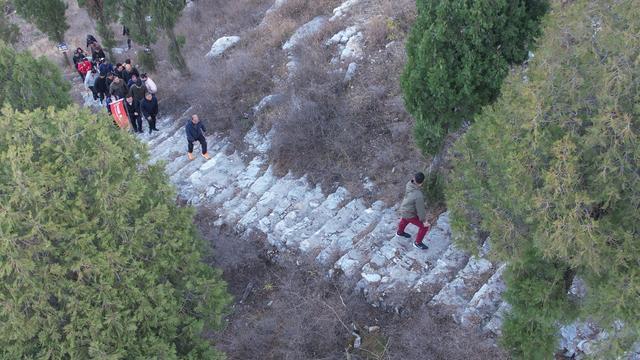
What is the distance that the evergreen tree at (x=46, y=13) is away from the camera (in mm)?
18406

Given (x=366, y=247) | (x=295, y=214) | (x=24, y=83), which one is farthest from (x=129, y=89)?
(x=366, y=247)

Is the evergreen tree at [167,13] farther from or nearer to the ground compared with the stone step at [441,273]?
farther from the ground

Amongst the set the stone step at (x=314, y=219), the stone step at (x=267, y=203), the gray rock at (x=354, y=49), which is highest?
the gray rock at (x=354, y=49)

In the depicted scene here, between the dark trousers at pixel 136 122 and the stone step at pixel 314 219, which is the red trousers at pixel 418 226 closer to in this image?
the stone step at pixel 314 219

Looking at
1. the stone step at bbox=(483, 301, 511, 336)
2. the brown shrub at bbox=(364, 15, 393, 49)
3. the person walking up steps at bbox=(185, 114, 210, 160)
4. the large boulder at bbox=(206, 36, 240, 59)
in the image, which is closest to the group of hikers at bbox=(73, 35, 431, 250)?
the person walking up steps at bbox=(185, 114, 210, 160)

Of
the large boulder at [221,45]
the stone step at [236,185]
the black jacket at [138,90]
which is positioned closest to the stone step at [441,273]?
the stone step at [236,185]

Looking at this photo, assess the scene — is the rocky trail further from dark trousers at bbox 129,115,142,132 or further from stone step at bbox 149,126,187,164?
dark trousers at bbox 129,115,142,132

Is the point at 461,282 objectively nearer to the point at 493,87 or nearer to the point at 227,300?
the point at 493,87

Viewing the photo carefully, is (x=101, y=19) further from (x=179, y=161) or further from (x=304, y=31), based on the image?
(x=179, y=161)

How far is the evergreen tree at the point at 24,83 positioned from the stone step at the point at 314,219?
5.16 metres

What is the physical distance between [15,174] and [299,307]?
5.24 m

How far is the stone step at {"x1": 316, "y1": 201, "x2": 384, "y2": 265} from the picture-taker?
32.2 feet

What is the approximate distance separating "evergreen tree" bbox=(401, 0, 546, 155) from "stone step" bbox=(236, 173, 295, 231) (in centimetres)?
451

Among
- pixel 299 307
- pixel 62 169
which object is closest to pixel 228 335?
pixel 299 307
